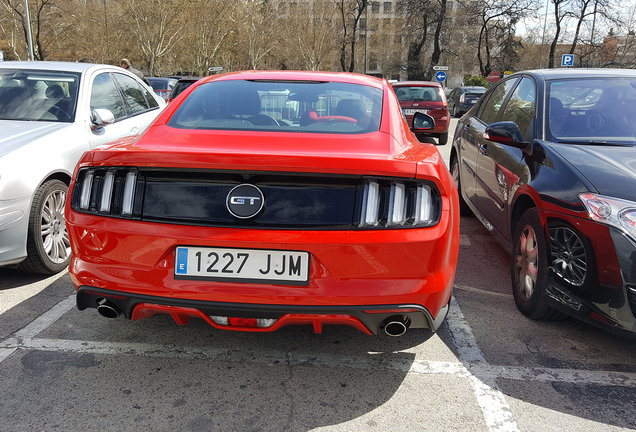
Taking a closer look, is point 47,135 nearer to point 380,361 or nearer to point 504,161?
point 380,361

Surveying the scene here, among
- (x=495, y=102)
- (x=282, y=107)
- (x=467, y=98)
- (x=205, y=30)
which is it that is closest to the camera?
(x=282, y=107)

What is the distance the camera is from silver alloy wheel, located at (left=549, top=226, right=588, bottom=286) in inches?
117

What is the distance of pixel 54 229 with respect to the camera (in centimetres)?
433

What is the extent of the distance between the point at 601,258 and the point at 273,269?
65.4 inches

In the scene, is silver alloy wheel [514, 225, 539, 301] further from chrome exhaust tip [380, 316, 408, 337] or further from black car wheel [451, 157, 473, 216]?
black car wheel [451, 157, 473, 216]

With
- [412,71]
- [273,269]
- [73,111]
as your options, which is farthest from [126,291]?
[412,71]

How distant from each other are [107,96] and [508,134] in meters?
3.80

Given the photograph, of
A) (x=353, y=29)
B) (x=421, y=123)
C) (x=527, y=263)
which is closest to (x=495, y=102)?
(x=421, y=123)

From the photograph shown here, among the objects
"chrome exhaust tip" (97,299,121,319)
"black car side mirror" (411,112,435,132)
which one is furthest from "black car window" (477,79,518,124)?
"chrome exhaust tip" (97,299,121,319)

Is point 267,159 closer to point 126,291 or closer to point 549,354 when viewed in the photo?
point 126,291

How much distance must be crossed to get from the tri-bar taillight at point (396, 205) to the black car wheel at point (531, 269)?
114 centimetres

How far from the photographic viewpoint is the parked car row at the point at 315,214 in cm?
242

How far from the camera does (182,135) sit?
281 centimetres

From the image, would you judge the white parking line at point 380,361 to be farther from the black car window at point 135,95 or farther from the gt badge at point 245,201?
the black car window at point 135,95
